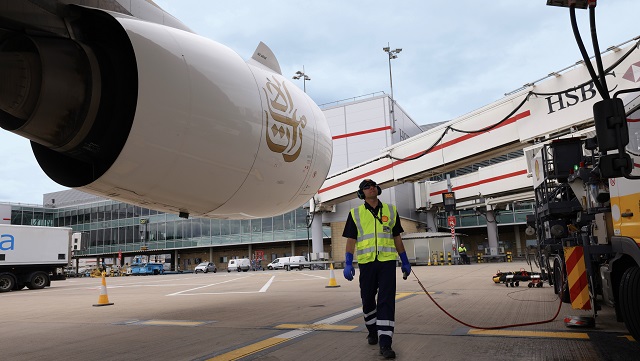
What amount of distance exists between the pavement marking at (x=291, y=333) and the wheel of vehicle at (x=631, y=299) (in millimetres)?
3279

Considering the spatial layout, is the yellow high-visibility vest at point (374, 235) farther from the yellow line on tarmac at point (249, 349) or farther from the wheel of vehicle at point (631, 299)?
the wheel of vehicle at point (631, 299)

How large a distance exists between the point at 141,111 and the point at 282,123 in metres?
1.90

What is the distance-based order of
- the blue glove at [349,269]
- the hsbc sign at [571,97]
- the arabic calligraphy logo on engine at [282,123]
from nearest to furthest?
1. the blue glove at [349,269]
2. the arabic calligraphy logo on engine at [282,123]
3. the hsbc sign at [571,97]

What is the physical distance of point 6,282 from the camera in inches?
851

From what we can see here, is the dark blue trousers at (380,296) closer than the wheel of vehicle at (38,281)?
Yes

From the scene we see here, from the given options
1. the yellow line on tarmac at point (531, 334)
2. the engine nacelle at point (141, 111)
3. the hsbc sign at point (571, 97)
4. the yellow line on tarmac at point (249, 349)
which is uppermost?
the hsbc sign at point (571, 97)

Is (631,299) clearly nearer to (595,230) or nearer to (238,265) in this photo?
(595,230)

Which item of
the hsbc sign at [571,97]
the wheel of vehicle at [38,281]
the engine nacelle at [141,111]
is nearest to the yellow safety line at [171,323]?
the engine nacelle at [141,111]

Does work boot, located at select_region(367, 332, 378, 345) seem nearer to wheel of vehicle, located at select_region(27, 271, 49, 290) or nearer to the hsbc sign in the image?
the hsbc sign

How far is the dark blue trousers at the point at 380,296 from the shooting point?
4.70 meters

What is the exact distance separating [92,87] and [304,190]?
11.2ft

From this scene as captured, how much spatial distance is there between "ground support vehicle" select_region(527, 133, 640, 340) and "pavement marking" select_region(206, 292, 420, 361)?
10.5 ft

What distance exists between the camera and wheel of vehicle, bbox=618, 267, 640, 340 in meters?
4.39

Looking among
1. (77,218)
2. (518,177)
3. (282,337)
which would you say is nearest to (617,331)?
(282,337)
